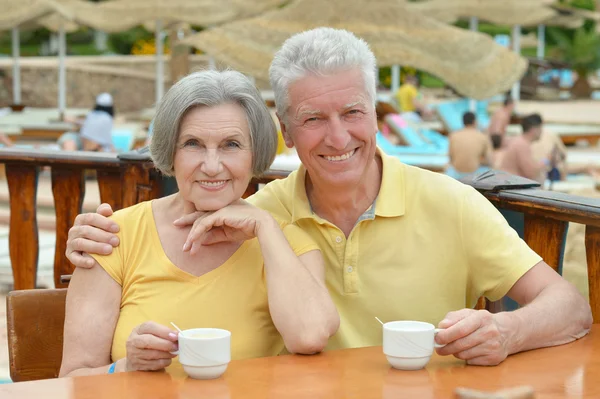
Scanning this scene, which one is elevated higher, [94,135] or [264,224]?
[94,135]

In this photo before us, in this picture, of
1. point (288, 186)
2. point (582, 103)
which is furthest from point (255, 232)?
point (582, 103)

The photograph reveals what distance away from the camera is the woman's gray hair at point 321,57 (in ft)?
7.13

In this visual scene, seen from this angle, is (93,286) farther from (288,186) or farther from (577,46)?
(577,46)

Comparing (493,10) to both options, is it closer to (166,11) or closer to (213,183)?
(166,11)

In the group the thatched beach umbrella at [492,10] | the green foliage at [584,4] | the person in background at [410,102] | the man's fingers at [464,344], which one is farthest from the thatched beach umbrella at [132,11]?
the green foliage at [584,4]

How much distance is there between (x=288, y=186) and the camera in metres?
2.45

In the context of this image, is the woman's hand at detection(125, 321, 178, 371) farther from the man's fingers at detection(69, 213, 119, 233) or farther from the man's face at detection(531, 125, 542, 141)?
the man's face at detection(531, 125, 542, 141)

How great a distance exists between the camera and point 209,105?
7.00 ft

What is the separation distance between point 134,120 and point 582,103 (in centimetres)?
1454

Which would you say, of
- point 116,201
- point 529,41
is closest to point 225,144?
point 116,201

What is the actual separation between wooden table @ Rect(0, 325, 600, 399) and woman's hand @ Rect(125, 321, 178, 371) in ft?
0.07

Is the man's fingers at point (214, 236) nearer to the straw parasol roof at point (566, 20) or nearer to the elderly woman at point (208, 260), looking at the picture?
the elderly woman at point (208, 260)

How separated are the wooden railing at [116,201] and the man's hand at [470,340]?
1.95 feet

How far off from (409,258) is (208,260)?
1.67ft
